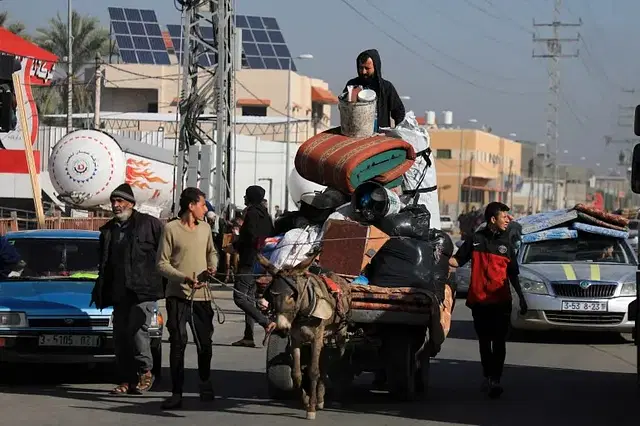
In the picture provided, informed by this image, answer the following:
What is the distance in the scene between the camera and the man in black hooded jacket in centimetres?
1234

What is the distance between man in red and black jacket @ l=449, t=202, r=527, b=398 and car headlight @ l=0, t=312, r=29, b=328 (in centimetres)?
405

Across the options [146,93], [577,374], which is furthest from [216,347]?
[146,93]

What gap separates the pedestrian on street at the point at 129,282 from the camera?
11.1 m

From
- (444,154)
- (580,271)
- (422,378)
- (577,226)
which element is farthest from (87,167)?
(444,154)

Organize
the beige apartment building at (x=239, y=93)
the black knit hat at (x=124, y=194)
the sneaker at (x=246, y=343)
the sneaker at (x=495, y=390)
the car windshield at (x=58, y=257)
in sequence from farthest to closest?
the beige apartment building at (x=239, y=93) < the sneaker at (x=246, y=343) < the car windshield at (x=58, y=257) < the sneaker at (x=495, y=390) < the black knit hat at (x=124, y=194)

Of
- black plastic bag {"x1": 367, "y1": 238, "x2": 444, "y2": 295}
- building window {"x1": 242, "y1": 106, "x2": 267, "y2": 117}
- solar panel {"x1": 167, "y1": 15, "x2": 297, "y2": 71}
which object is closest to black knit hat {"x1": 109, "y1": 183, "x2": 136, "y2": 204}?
black plastic bag {"x1": 367, "y1": 238, "x2": 444, "y2": 295}

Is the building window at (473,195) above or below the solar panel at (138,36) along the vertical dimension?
below

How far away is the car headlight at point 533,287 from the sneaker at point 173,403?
809 centimetres

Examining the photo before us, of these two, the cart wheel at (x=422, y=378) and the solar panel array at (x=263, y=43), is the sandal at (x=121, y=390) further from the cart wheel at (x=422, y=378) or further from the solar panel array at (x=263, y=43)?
the solar panel array at (x=263, y=43)

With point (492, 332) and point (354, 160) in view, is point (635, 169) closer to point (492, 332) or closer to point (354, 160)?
point (492, 332)

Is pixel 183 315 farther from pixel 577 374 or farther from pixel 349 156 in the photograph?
pixel 577 374

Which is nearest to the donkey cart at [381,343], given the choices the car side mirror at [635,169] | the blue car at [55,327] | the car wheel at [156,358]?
the car wheel at [156,358]

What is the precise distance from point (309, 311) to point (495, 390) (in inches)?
112

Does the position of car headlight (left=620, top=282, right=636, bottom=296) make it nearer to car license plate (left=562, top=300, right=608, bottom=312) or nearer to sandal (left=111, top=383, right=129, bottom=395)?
car license plate (left=562, top=300, right=608, bottom=312)
